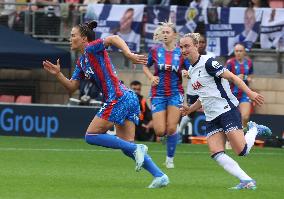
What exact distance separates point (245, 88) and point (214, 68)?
78 cm

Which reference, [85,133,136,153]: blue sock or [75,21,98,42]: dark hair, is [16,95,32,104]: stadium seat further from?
[85,133,136,153]: blue sock

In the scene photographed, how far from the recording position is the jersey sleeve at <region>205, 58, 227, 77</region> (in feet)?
45.6

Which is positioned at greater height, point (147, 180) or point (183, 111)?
point (183, 111)

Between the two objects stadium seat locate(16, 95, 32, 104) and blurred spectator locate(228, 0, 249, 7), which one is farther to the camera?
stadium seat locate(16, 95, 32, 104)

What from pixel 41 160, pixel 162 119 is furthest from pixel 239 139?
pixel 41 160

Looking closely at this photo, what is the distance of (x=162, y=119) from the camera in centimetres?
1836

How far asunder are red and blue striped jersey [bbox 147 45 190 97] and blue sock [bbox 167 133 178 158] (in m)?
0.71

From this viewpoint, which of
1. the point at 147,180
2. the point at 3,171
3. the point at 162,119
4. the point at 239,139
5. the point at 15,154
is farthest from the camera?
the point at 15,154

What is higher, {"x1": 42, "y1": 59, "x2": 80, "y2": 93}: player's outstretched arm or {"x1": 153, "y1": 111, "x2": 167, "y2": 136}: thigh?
{"x1": 42, "y1": 59, "x2": 80, "y2": 93}: player's outstretched arm

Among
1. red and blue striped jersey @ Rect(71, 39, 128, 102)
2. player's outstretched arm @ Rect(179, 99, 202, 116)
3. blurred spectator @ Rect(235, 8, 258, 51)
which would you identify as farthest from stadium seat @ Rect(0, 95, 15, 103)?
red and blue striped jersey @ Rect(71, 39, 128, 102)

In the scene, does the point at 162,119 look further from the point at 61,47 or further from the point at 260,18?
the point at 61,47

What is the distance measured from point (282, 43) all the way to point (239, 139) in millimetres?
12567

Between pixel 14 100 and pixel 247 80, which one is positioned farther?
pixel 14 100

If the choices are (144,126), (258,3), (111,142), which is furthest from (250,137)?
(258,3)
